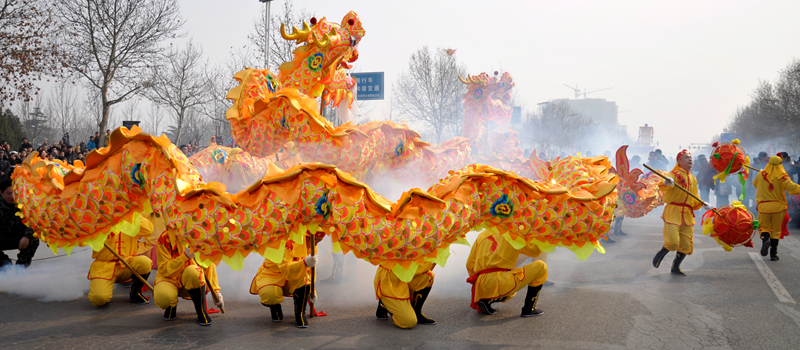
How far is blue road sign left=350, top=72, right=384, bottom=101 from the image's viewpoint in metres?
16.2

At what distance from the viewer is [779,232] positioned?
26.6 ft

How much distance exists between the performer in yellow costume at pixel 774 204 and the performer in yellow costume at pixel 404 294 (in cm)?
642

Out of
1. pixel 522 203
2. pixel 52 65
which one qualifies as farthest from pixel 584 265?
pixel 52 65

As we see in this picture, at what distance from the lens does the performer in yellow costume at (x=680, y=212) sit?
6.94 meters

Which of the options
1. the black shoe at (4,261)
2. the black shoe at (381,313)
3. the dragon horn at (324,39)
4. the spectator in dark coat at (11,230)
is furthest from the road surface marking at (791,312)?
the black shoe at (4,261)

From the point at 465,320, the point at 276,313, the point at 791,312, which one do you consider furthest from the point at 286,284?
the point at 791,312

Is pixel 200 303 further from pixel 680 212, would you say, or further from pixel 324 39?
pixel 680 212

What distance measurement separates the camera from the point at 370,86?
16.3 m

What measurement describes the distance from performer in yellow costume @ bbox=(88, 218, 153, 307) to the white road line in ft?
22.8

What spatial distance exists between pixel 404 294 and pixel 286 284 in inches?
43.1

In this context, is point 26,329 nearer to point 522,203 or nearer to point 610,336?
point 522,203

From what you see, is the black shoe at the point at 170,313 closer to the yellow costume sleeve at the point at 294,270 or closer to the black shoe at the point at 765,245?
the yellow costume sleeve at the point at 294,270

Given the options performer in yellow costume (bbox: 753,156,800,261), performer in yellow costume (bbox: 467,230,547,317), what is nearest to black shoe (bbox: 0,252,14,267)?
performer in yellow costume (bbox: 467,230,547,317)

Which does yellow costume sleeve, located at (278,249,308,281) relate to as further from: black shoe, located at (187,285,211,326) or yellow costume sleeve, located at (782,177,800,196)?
yellow costume sleeve, located at (782,177,800,196)
